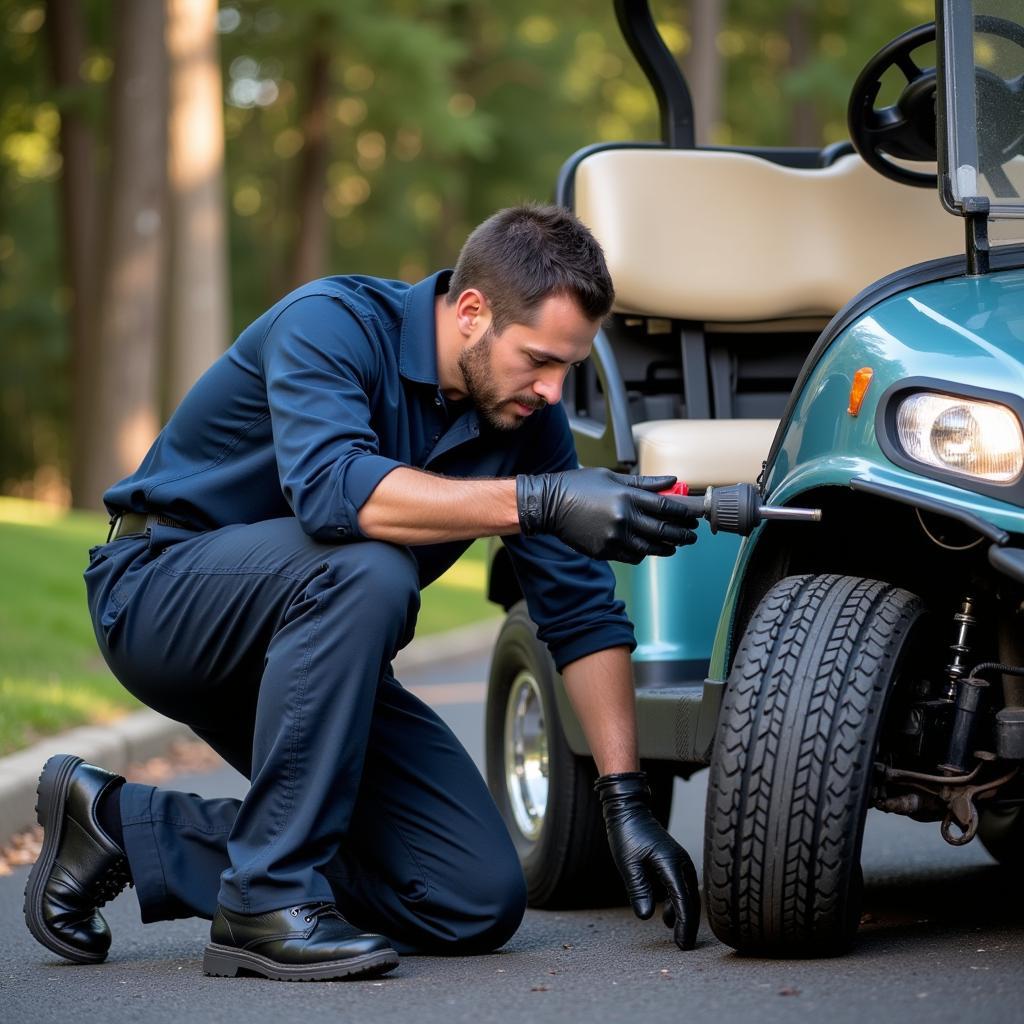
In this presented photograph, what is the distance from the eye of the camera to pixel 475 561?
19125mm

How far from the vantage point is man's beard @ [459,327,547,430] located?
11.9 ft

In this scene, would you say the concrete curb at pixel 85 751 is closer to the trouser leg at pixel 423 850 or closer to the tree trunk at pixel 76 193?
the trouser leg at pixel 423 850

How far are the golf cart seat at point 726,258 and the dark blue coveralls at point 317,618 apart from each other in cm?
99

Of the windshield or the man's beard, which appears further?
the man's beard

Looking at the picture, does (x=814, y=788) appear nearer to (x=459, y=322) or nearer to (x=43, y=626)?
(x=459, y=322)

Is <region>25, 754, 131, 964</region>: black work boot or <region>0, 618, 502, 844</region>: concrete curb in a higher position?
<region>25, 754, 131, 964</region>: black work boot

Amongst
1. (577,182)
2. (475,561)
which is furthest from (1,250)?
(577,182)

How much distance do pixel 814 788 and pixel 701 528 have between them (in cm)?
127

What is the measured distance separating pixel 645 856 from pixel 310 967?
744 mm

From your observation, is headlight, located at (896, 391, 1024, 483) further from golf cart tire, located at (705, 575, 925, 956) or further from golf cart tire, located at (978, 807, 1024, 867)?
golf cart tire, located at (978, 807, 1024, 867)

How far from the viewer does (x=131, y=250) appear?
1662 cm

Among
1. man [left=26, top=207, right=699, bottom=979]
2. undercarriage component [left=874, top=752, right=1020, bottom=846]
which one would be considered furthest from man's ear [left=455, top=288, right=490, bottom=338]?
undercarriage component [left=874, top=752, right=1020, bottom=846]

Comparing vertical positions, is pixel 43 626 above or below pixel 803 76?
below

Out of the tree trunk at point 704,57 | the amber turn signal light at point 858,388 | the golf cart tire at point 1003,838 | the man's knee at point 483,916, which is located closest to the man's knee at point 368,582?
the man's knee at point 483,916
